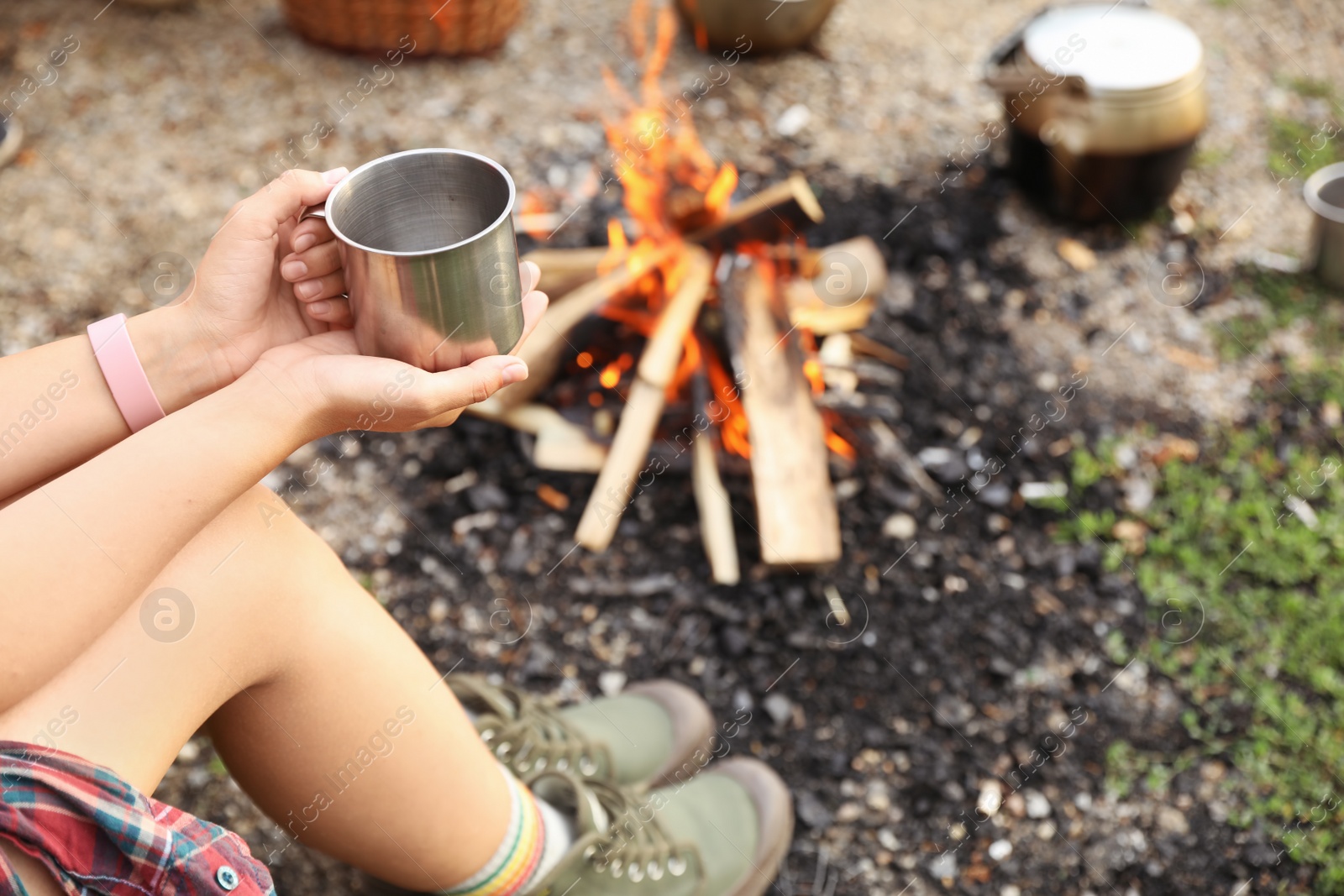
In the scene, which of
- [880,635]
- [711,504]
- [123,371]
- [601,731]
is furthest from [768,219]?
[123,371]

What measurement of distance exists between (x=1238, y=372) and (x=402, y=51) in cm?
321

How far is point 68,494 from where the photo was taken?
137 cm

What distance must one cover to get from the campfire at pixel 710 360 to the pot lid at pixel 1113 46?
1052 millimetres

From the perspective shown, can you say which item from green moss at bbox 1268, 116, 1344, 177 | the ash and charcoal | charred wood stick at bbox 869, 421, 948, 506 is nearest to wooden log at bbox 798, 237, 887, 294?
the ash and charcoal

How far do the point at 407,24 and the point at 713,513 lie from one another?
2.41 meters

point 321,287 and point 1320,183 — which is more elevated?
point 321,287

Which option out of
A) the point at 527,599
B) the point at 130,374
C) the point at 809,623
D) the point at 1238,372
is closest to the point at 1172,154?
the point at 1238,372

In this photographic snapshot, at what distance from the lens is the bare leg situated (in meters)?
1.39

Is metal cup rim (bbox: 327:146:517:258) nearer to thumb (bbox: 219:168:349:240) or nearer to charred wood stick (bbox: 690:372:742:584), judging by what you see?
thumb (bbox: 219:168:349:240)

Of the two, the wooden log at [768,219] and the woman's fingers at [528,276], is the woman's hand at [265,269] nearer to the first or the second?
the woman's fingers at [528,276]

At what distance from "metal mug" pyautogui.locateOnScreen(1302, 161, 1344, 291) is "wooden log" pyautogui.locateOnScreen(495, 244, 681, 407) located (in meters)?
2.21

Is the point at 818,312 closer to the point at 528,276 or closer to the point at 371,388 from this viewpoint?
the point at 528,276

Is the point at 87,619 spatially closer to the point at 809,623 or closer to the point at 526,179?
the point at 809,623

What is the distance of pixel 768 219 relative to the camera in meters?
2.97
